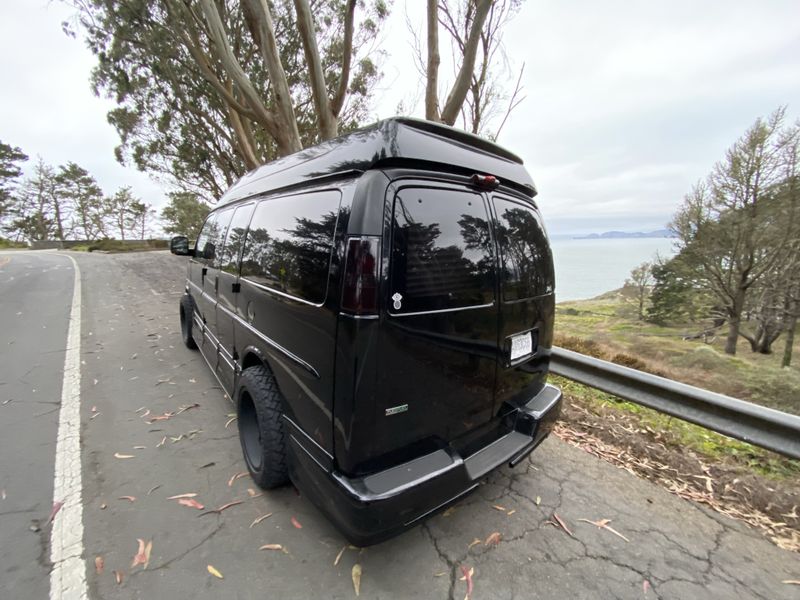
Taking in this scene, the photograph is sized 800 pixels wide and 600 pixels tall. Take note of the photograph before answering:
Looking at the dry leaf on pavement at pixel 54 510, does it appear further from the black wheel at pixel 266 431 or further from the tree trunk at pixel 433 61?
the tree trunk at pixel 433 61

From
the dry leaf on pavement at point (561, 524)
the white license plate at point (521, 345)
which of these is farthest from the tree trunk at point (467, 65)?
the dry leaf on pavement at point (561, 524)

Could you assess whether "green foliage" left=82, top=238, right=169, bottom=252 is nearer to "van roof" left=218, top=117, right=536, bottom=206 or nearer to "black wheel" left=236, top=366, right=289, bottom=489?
"black wheel" left=236, top=366, right=289, bottom=489

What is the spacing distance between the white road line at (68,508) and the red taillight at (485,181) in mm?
2888

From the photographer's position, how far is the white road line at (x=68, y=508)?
5.68 ft

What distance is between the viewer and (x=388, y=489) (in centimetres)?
161

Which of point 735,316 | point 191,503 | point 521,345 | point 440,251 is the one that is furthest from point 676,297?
point 191,503

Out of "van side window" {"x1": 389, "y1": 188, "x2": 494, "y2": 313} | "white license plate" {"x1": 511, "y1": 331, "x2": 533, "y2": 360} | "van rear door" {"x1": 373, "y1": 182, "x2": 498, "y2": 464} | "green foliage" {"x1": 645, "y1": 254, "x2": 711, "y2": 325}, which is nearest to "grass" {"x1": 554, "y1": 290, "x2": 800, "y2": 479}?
"white license plate" {"x1": 511, "y1": 331, "x2": 533, "y2": 360}

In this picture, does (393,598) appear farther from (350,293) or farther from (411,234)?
(411,234)

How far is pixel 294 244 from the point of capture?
2.04 metres

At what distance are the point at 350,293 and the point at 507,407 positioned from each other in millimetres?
1350

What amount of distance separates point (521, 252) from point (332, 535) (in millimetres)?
2100

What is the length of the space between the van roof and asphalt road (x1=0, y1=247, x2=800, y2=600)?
6.95 ft

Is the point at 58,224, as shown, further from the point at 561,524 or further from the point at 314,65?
the point at 561,524

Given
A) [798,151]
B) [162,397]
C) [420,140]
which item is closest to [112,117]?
[162,397]
